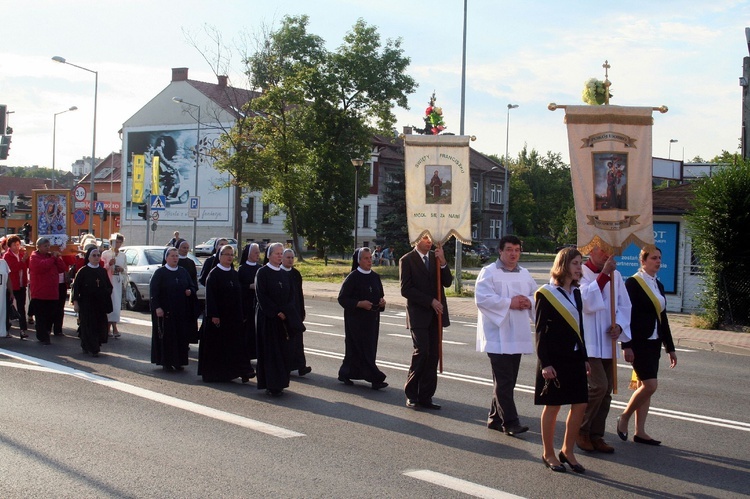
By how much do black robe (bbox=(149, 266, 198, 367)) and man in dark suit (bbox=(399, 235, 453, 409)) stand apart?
383 cm

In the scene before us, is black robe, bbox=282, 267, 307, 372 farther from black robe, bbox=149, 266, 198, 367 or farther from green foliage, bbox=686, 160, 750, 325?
green foliage, bbox=686, 160, 750, 325

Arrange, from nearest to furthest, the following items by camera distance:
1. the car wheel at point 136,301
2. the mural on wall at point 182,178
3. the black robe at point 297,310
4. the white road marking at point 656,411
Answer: the white road marking at point 656,411 < the black robe at point 297,310 < the car wheel at point 136,301 < the mural on wall at point 182,178

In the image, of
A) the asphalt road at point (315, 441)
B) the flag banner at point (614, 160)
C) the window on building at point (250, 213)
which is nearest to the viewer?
the asphalt road at point (315, 441)

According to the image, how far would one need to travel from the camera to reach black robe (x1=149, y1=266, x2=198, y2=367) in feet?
38.4

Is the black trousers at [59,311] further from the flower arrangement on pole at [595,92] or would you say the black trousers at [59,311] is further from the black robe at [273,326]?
the flower arrangement on pole at [595,92]

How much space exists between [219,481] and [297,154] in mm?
38951

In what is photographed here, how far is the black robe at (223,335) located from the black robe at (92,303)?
2.66 meters

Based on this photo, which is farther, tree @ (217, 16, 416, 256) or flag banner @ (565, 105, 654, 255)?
tree @ (217, 16, 416, 256)

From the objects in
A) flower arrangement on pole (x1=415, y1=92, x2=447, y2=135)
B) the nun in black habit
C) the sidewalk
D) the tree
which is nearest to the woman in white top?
the nun in black habit

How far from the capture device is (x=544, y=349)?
6.75m

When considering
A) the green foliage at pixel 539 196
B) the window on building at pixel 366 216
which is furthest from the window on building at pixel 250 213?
the green foliage at pixel 539 196

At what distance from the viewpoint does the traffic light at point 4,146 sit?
2088 cm

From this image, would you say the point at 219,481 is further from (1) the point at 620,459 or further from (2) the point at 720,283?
(2) the point at 720,283

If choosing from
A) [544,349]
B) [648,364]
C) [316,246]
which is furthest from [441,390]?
[316,246]
